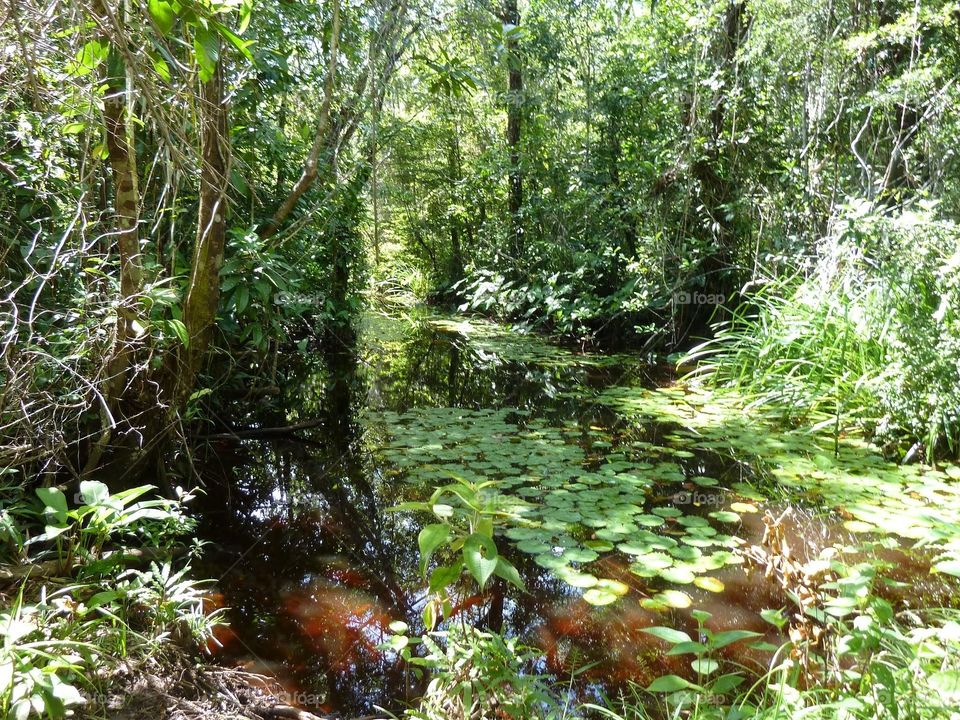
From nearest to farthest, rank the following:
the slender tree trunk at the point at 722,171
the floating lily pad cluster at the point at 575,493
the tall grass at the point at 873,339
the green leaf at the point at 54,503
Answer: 1. the green leaf at the point at 54,503
2. the floating lily pad cluster at the point at 575,493
3. the tall grass at the point at 873,339
4. the slender tree trunk at the point at 722,171

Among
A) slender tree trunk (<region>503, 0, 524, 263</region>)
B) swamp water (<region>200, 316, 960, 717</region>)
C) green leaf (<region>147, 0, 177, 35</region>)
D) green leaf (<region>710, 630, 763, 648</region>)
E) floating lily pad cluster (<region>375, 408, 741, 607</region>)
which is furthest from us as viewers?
slender tree trunk (<region>503, 0, 524, 263</region>)

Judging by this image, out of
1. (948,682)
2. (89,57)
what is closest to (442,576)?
(948,682)

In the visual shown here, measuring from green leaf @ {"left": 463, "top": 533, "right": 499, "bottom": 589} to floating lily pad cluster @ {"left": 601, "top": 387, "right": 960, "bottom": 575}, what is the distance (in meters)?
1.37

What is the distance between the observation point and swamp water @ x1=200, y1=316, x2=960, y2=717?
242cm

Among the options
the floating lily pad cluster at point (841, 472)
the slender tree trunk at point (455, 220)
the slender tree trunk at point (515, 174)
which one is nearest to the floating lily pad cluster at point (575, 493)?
the floating lily pad cluster at point (841, 472)

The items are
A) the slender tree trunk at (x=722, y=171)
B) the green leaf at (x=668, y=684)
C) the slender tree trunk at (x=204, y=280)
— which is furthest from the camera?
the slender tree trunk at (x=722, y=171)

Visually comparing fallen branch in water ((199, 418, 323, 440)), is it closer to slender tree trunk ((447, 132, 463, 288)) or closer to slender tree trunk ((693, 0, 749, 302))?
slender tree trunk ((693, 0, 749, 302))

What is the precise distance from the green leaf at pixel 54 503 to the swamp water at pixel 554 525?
761mm

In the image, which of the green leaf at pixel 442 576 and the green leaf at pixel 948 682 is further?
the green leaf at pixel 442 576

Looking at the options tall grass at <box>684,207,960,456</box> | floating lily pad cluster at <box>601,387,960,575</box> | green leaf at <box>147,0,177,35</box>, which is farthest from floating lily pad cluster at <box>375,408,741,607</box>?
green leaf at <box>147,0,177,35</box>

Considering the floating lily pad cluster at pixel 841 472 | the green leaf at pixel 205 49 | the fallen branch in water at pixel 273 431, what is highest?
the green leaf at pixel 205 49

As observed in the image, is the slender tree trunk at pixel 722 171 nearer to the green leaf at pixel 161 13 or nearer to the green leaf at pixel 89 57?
the green leaf at pixel 89 57

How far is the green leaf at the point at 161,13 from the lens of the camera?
1412 mm

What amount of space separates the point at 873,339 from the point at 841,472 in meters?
1.07
